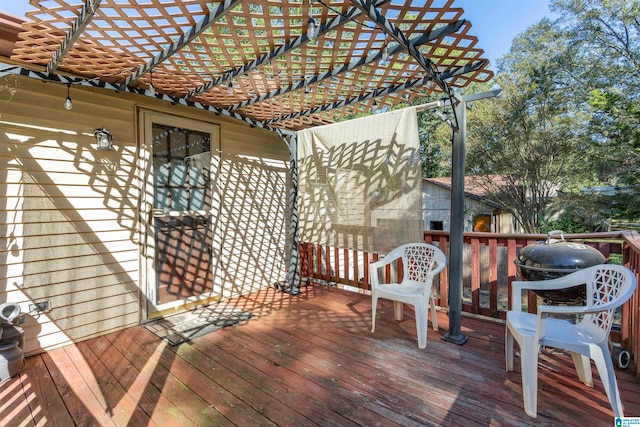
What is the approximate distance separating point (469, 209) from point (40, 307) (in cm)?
1332

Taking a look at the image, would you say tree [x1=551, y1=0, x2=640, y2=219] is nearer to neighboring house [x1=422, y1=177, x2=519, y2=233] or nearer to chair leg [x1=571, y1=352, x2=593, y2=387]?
neighboring house [x1=422, y1=177, x2=519, y2=233]

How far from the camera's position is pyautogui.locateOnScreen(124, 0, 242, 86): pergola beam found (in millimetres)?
1617

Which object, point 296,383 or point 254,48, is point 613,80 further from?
point 296,383

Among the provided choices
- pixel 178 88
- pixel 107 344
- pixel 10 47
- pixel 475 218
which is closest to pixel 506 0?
pixel 475 218

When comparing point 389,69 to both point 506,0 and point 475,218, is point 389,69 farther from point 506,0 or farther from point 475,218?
point 475,218

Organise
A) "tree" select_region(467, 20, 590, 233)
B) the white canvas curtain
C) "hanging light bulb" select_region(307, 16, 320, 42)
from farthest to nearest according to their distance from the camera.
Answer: "tree" select_region(467, 20, 590, 233), the white canvas curtain, "hanging light bulb" select_region(307, 16, 320, 42)

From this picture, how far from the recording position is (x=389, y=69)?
251 cm

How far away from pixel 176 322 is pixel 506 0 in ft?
37.2

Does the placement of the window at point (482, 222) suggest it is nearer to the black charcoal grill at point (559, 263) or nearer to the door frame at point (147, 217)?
the black charcoal grill at point (559, 263)

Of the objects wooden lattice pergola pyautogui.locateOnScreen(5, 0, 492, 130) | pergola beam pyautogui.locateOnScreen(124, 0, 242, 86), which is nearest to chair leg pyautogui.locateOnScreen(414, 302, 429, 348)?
wooden lattice pergola pyautogui.locateOnScreen(5, 0, 492, 130)

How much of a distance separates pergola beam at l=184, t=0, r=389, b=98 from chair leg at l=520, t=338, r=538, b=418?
84.0 inches

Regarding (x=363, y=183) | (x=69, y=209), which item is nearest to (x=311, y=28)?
(x=363, y=183)

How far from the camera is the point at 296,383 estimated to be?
2094 millimetres

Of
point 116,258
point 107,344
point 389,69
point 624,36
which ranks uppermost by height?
point 624,36
